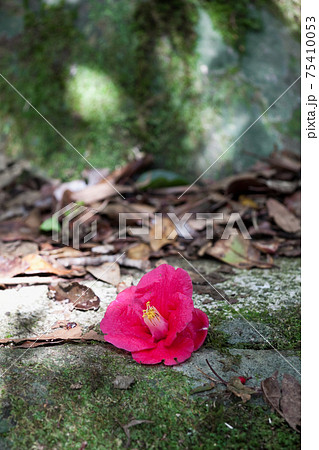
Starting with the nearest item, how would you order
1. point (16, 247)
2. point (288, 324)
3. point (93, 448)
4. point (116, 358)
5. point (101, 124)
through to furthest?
point (93, 448)
point (116, 358)
point (288, 324)
point (16, 247)
point (101, 124)

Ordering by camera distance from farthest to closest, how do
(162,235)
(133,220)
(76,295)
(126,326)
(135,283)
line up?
1. (133,220)
2. (162,235)
3. (135,283)
4. (76,295)
5. (126,326)

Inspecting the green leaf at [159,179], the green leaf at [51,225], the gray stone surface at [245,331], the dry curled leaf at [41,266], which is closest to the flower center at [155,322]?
the gray stone surface at [245,331]

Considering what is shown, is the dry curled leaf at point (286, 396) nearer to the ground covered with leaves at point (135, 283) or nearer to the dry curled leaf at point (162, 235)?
the ground covered with leaves at point (135, 283)

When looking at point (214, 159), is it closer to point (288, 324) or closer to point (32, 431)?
point (288, 324)

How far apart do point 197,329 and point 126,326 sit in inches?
9.3

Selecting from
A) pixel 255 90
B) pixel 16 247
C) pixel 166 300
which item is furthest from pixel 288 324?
pixel 255 90

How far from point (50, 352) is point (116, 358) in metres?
0.22

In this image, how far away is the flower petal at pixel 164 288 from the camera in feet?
4.56

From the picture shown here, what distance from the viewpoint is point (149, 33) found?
3125mm

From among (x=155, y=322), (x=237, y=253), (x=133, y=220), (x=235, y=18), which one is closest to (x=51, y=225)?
(x=133, y=220)

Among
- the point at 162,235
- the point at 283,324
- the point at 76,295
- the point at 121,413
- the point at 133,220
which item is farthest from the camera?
the point at 133,220

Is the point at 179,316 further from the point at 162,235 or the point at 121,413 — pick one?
the point at 162,235

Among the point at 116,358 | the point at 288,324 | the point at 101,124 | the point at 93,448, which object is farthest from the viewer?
the point at 101,124

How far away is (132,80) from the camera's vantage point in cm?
313
